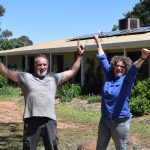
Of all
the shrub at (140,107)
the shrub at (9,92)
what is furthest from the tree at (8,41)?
the shrub at (140,107)

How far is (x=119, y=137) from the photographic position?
5.38m

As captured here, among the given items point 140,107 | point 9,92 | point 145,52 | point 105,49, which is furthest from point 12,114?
point 145,52

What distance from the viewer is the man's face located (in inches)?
201

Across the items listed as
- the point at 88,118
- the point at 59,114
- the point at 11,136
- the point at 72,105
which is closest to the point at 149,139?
the point at 11,136

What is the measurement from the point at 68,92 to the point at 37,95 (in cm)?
1364

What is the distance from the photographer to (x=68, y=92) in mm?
18703

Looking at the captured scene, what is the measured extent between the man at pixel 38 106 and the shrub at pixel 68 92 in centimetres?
1281

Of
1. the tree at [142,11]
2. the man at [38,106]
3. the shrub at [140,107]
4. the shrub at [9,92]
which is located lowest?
the shrub at [9,92]

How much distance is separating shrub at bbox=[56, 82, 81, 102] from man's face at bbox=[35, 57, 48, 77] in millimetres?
12827

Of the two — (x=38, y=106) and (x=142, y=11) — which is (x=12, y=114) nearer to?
(x=38, y=106)

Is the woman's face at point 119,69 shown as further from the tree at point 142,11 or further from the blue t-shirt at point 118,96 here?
the tree at point 142,11

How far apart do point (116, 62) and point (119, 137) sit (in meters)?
0.90

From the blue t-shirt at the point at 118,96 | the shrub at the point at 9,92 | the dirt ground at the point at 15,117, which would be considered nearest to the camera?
the blue t-shirt at the point at 118,96

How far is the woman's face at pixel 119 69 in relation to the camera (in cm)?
541
